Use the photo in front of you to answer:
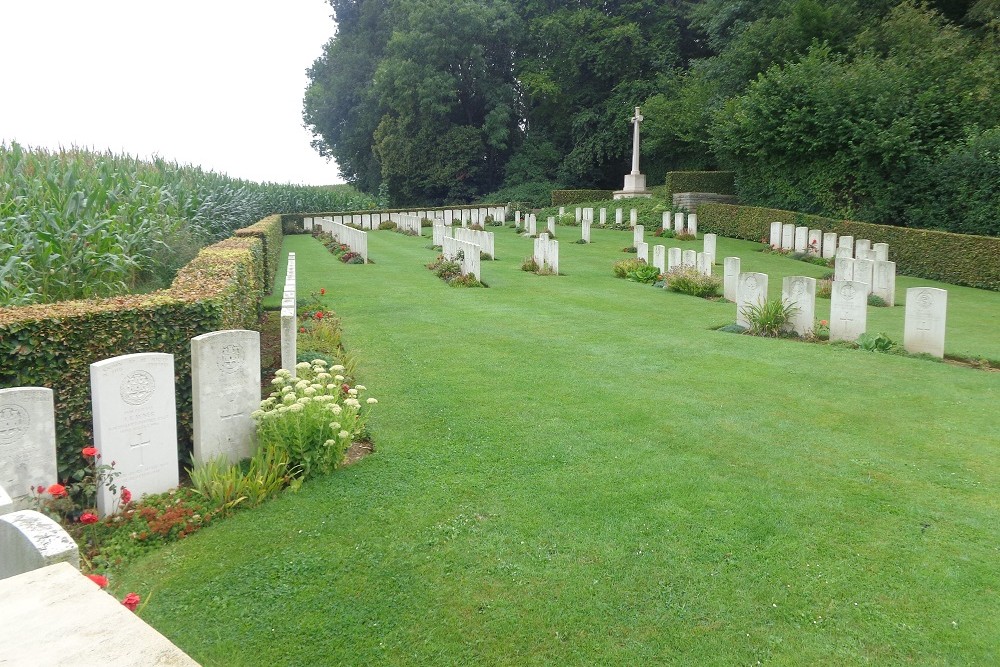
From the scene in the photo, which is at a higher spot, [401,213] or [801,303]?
[401,213]

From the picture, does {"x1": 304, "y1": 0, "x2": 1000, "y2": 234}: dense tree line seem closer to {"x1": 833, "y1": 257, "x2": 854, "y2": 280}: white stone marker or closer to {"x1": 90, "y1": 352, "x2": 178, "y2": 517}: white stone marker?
{"x1": 833, "y1": 257, "x2": 854, "y2": 280}: white stone marker

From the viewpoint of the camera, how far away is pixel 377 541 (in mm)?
4797

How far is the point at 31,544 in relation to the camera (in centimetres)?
272

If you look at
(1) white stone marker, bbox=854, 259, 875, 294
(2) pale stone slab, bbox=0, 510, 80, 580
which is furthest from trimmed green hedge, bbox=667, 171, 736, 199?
(2) pale stone slab, bbox=0, 510, 80, 580

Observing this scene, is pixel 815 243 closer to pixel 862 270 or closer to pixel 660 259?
pixel 660 259

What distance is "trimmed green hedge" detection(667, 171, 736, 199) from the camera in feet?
109

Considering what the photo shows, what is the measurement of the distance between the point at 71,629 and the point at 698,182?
33.6 metres

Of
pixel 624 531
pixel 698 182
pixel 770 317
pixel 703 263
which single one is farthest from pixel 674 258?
pixel 698 182

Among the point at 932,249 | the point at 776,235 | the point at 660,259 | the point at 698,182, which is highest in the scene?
the point at 698,182

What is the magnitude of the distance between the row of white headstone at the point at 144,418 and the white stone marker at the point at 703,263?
37.9 feet

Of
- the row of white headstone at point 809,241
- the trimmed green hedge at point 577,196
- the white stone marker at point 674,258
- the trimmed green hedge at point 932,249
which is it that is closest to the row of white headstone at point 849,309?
the white stone marker at point 674,258

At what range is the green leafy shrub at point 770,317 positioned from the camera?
1105cm

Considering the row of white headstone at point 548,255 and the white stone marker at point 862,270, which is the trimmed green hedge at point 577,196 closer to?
Answer: the row of white headstone at point 548,255

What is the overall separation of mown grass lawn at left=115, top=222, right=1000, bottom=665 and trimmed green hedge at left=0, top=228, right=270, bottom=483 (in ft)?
4.40
